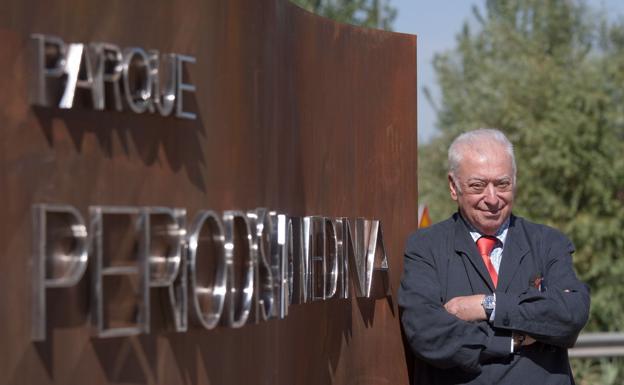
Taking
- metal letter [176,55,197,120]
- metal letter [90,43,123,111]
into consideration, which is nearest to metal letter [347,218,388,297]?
metal letter [176,55,197,120]

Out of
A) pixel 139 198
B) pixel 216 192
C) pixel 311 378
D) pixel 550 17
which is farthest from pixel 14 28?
pixel 550 17

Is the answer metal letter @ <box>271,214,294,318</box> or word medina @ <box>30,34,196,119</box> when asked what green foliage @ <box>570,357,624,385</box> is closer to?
metal letter @ <box>271,214,294,318</box>

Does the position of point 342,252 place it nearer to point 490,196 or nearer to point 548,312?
point 490,196

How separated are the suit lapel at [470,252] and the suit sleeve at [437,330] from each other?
0.30 feet

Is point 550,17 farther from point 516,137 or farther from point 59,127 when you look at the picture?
point 59,127

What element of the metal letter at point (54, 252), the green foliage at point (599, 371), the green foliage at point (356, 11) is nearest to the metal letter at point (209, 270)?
the metal letter at point (54, 252)

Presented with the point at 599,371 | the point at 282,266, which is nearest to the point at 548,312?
the point at 282,266

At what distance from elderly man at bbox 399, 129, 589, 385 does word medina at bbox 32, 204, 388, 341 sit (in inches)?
18.1

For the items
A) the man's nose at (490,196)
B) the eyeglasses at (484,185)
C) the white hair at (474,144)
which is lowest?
the man's nose at (490,196)

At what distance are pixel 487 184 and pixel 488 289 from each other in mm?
425

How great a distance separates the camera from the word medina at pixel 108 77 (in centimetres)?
320

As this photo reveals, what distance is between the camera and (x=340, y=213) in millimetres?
4961

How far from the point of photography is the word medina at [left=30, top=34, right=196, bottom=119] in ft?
10.5

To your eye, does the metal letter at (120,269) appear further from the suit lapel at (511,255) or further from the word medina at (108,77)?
the suit lapel at (511,255)
